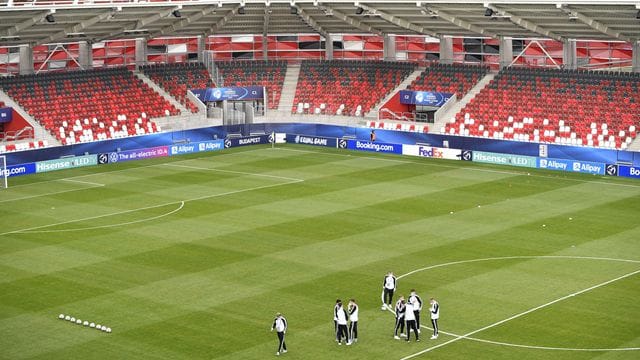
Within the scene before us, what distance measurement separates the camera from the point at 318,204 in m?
56.1

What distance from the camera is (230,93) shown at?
84188mm

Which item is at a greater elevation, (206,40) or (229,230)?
(206,40)

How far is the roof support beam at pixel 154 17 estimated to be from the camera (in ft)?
247

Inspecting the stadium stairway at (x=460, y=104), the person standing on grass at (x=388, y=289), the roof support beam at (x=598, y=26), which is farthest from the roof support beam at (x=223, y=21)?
the person standing on grass at (x=388, y=289)

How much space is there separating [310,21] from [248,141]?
12.3m

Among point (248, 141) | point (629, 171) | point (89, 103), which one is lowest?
point (629, 171)

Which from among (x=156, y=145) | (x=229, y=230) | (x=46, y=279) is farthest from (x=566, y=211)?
(x=156, y=145)

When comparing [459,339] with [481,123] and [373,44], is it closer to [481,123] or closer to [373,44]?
[481,123]

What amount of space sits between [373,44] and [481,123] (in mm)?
16831

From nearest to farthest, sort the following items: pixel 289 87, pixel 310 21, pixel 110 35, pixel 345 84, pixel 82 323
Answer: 1. pixel 82 323
2. pixel 110 35
3. pixel 310 21
4. pixel 345 84
5. pixel 289 87

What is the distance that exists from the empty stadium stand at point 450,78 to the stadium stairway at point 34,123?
2724 cm

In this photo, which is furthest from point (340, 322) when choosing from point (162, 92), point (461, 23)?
point (162, 92)

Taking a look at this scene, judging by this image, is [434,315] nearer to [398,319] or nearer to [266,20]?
[398,319]

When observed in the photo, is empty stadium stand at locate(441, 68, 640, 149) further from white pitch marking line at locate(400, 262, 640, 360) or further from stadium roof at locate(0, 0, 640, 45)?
white pitch marking line at locate(400, 262, 640, 360)
